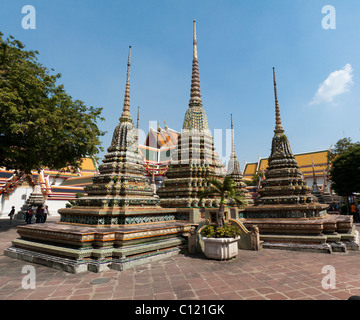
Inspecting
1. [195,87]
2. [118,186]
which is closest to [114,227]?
[118,186]

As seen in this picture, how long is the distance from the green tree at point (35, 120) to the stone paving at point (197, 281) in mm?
7087

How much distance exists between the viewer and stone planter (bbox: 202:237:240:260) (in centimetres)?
692

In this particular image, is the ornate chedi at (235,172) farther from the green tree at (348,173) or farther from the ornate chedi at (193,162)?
the green tree at (348,173)

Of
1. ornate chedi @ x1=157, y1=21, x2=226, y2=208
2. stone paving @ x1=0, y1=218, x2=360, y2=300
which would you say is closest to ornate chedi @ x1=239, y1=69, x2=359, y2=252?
stone paving @ x1=0, y1=218, x2=360, y2=300

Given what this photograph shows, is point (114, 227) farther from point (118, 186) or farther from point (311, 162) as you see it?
point (311, 162)

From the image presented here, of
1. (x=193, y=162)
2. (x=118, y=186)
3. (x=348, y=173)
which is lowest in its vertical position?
(x=118, y=186)

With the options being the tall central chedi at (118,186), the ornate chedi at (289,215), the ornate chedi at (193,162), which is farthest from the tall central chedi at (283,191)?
the tall central chedi at (118,186)

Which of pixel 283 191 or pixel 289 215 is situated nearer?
pixel 289 215

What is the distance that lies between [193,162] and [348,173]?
21826 mm

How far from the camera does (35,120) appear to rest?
12039 millimetres

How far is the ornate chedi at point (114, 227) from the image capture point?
621 centimetres

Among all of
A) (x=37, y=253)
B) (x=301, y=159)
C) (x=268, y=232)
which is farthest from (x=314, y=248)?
(x=301, y=159)

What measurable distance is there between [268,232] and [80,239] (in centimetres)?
765
